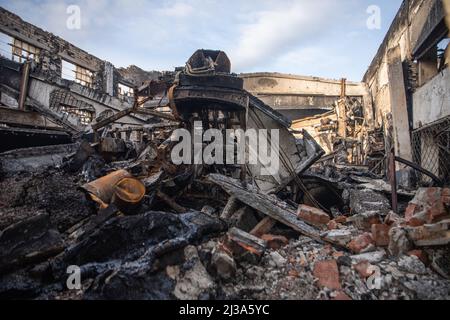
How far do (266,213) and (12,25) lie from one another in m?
17.4

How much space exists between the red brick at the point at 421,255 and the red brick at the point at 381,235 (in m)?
0.25

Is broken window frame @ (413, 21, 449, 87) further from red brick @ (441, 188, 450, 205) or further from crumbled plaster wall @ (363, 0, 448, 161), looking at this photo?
red brick @ (441, 188, 450, 205)

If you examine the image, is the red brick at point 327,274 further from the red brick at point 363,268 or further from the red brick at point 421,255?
the red brick at point 421,255

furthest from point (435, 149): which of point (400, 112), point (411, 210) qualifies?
point (411, 210)

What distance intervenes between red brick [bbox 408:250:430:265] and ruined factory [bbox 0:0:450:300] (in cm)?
2

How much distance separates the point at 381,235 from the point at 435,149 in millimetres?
3845

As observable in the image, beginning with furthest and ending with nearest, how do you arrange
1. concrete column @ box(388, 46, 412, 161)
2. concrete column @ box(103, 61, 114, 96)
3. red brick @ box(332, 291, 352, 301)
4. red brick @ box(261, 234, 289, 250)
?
1. concrete column @ box(103, 61, 114, 96)
2. concrete column @ box(388, 46, 412, 161)
3. red brick @ box(261, 234, 289, 250)
4. red brick @ box(332, 291, 352, 301)

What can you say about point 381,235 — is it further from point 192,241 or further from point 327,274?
point 192,241

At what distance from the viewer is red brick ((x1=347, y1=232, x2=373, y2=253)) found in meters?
2.61

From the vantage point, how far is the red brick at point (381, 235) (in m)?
2.63

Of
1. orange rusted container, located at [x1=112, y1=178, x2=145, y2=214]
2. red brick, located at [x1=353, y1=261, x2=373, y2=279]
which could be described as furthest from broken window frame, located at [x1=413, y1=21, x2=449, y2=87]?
orange rusted container, located at [x1=112, y1=178, x2=145, y2=214]

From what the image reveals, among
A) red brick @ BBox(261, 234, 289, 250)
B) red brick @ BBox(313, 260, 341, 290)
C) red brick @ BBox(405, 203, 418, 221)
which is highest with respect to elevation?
red brick @ BBox(405, 203, 418, 221)
